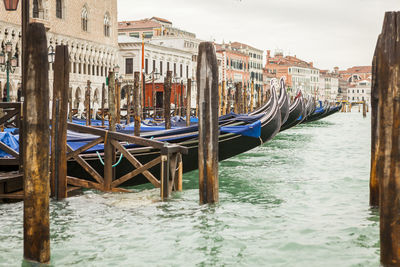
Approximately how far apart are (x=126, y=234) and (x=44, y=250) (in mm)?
1213

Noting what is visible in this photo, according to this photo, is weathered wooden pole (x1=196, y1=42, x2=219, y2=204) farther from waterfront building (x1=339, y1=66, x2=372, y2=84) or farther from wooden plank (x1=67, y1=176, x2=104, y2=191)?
waterfront building (x1=339, y1=66, x2=372, y2=84)

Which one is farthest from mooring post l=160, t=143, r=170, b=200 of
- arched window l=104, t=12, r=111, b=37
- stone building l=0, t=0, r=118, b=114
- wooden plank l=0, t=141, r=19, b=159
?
arched window l=104, t=12, r=111, b=37

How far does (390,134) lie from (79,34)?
71.6 feet

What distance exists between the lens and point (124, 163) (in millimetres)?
5961

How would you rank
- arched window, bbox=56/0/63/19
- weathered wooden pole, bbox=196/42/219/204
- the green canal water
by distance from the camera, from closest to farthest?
the green canal water, weathered wooden pole, bbox=196/42/219/204, arched window, bbox=56/0/63/19

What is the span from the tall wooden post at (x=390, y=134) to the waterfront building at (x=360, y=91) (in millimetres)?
76372

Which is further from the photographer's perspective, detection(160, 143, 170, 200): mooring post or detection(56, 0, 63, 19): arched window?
detection(56, 0, 63, 19): arched window

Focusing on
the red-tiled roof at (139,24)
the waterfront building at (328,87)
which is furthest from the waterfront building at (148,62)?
the waterfront building at (328,87)

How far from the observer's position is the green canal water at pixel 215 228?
3.89m

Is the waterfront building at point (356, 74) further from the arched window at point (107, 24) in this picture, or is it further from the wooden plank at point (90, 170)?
the wooden plank at point (90, 170)

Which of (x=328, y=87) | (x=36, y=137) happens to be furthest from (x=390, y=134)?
(x=328, y=87)

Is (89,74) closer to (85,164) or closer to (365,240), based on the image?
(85,164)

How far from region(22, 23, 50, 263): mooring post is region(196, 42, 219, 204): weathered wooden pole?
1.74 meters

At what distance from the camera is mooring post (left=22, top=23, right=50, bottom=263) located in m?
3.11
